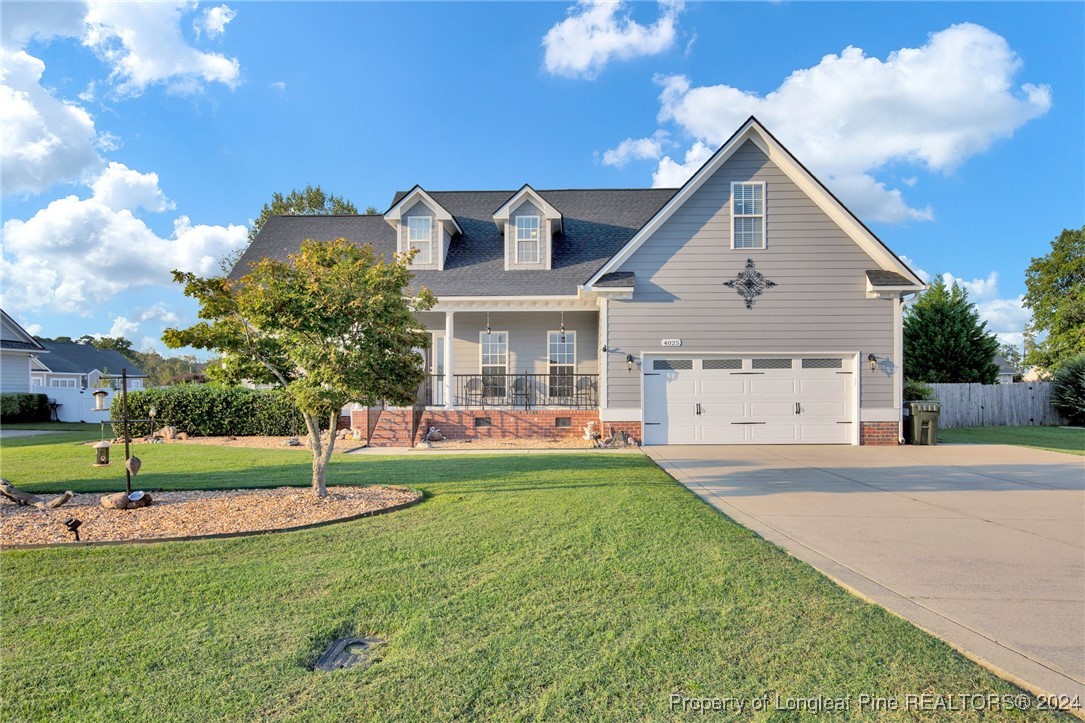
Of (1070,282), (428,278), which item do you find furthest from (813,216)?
(1070,282)

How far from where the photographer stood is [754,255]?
1376 centimetres

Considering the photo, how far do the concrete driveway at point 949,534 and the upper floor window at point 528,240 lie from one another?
7.61 metres

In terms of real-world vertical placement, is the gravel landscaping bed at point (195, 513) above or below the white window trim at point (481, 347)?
below

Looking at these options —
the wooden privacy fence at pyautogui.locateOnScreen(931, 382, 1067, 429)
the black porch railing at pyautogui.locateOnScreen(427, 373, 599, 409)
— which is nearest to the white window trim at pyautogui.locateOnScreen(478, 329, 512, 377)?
the black porch railing at pyautogui.locateOnScreen(427, 373, 599, 409)

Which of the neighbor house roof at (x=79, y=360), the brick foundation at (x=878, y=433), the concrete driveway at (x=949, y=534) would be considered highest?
the neighbor house roof at (x=79, y=360)

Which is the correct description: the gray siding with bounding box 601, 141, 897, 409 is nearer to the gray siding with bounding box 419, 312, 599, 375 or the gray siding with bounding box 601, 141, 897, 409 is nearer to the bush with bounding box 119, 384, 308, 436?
the gray siding with bounding box 419, 312, 599, 375

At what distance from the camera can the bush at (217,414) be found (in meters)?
15.3

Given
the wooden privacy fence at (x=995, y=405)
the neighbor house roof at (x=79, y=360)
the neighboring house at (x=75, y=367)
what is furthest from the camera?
the neighbor house roof at (x=79, y=360)

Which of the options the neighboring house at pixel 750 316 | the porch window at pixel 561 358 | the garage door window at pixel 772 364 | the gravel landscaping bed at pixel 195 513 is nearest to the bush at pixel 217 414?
the neighboring house at pixel 750 316

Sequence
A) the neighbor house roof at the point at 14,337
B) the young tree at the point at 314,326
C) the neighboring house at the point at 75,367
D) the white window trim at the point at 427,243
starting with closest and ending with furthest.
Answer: the young tree at the point at 314,326
the white window trim at the point at 427,243
the neighbor house roof at the point at 14,337
the neighboring house at the point at 75,367

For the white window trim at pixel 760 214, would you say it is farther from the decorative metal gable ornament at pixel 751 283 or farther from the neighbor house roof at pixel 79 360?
the neighbor house roof at pixel 79 360

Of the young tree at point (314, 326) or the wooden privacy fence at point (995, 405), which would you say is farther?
the wooden privacy fence at point (995, 405)

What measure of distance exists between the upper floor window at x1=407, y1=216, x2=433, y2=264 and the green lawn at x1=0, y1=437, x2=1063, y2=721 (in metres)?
11.9

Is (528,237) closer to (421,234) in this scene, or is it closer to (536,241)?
(536,241)
